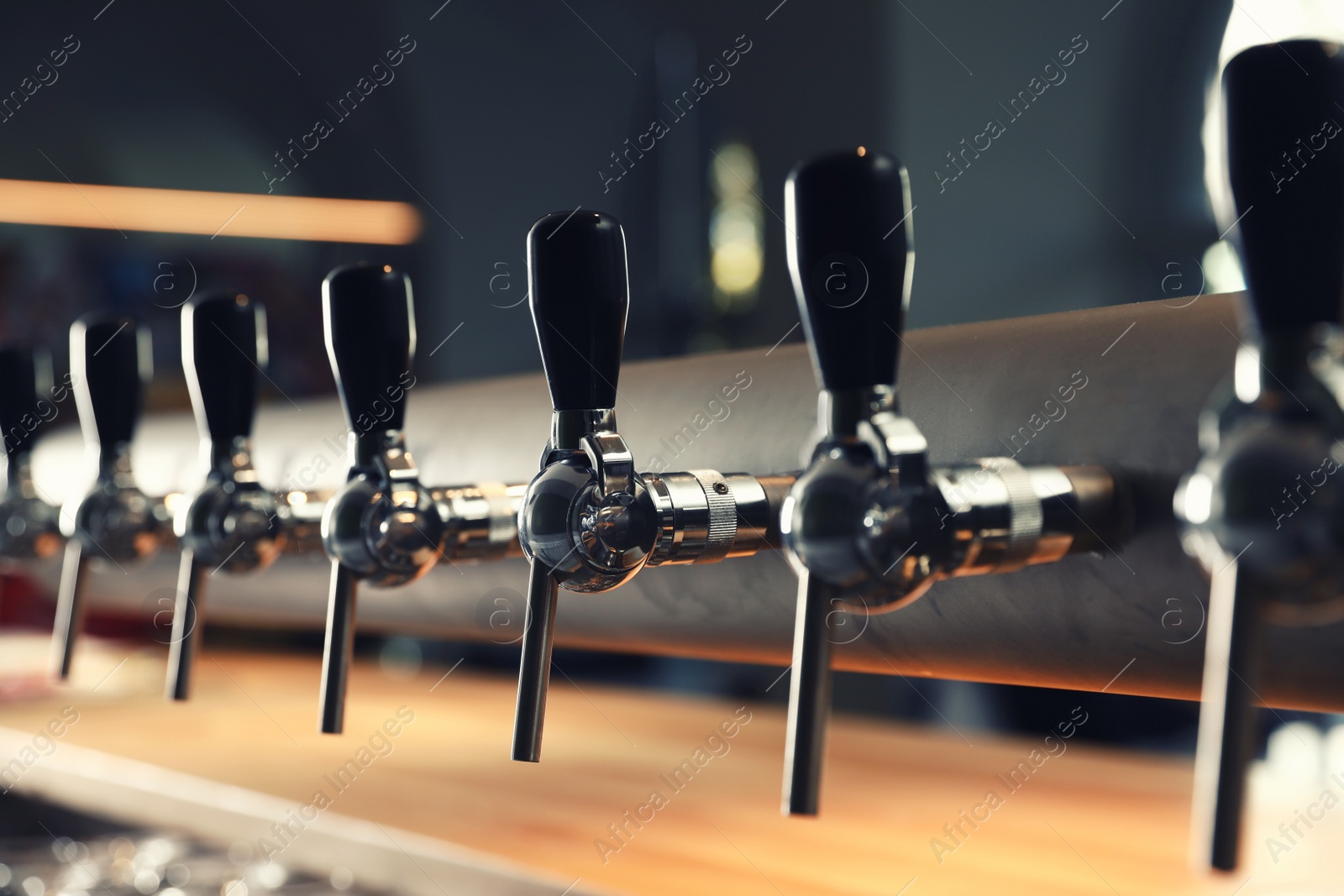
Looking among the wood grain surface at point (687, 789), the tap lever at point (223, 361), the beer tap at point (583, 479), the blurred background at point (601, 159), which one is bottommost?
the wood grain surface at point (687, 789)

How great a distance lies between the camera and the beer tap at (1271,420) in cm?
24

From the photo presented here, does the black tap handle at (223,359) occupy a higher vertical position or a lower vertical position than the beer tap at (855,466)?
higher

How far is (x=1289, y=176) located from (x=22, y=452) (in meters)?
0.75

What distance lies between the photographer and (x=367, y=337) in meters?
0.50

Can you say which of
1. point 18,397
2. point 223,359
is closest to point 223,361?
point 223,359

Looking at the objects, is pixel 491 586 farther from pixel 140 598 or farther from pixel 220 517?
pixel 140 598

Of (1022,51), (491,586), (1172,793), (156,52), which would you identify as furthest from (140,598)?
(1022,51)

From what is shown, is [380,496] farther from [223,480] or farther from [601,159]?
[601,159]

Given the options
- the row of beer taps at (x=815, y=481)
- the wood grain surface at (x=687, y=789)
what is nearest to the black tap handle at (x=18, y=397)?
the row of beer taps at (x=815, y=481)

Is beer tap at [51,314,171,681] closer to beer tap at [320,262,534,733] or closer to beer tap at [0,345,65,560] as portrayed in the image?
beer tap at [0,345,65,560]

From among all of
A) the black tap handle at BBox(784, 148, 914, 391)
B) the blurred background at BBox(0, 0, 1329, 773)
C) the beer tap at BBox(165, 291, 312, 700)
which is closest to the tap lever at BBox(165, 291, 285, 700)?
the beer tap at BBox(165, 291, 312, 700)

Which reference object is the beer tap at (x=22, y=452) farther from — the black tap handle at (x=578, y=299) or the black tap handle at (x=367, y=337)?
the black tap handle at (x=578, y=299)

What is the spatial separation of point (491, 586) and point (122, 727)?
0.80 metres

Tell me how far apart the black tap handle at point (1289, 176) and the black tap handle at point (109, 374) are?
1.91ft
